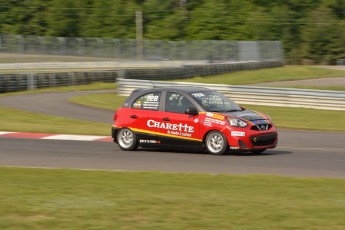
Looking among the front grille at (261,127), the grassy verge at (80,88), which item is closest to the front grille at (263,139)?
the front grille at (261,127)

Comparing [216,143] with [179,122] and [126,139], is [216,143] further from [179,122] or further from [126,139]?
[126,139]

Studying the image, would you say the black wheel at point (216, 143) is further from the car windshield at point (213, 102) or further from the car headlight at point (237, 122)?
the car windshield at point (213, 102)

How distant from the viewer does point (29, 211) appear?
7.37 meters

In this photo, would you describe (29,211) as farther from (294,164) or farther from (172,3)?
(172,3)

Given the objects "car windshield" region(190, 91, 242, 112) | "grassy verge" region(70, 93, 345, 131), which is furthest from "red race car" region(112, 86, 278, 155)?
"grassy verge" region(70, 93, 345, 131)

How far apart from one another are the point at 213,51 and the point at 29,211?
5617 cm

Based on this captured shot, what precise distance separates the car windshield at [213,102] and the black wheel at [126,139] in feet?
5.15

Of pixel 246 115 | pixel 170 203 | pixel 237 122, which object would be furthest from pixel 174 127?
pixel 170 203

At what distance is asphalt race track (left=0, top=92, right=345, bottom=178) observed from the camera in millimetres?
12633

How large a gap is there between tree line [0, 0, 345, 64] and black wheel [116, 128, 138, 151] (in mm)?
70860

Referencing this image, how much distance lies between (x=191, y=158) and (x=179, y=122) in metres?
1.09

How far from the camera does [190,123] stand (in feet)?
49.3

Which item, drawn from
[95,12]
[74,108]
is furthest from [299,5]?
[74,108]

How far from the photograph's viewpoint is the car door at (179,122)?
14992mm
